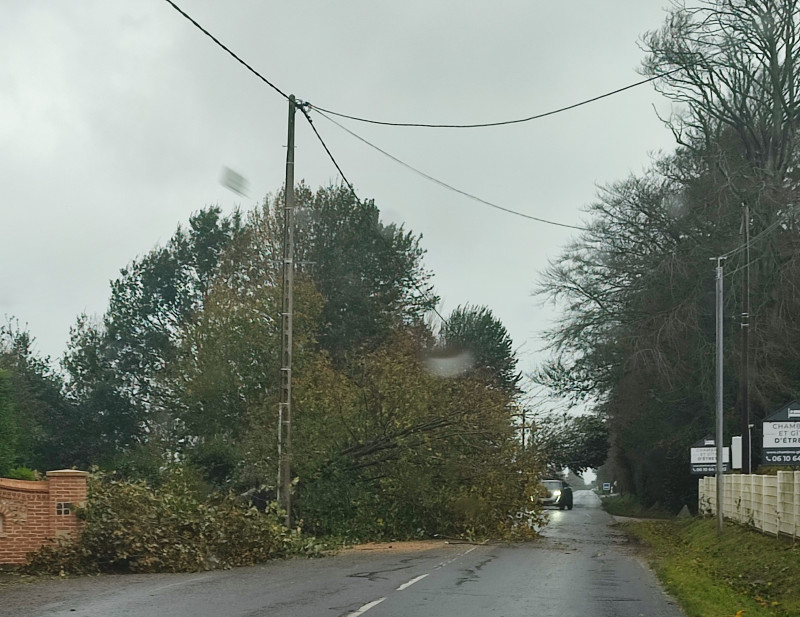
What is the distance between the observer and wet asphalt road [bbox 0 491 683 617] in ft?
41.3

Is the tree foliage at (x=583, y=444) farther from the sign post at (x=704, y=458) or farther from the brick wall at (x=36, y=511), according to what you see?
the brick wall at (x=36, y=511)

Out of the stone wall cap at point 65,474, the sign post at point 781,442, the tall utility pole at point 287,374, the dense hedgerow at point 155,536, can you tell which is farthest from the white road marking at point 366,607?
the sign post at point 781,442

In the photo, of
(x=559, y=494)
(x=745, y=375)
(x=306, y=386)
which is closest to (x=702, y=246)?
(x=745, y=375)

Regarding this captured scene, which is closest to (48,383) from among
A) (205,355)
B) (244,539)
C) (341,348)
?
(341,348)

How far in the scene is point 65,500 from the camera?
18328 millimetres

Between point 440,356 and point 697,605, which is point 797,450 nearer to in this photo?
point 697,605

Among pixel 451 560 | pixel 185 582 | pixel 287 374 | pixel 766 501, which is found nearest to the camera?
pixel 185 582

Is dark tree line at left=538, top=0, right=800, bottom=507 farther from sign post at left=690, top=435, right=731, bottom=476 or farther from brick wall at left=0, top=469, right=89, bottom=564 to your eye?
brick wall at left=0, top=469, right=89, bottom=564

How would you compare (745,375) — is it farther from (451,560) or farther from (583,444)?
(583,444)

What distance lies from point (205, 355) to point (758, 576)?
84.6ft

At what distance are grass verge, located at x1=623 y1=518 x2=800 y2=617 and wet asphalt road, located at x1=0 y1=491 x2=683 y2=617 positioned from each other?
49 cm

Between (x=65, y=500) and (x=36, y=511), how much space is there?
1.70 ft

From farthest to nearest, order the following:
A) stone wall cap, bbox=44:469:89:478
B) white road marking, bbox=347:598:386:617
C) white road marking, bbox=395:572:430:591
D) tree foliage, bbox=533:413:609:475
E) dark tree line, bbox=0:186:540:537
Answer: tree foliage, bbox=533:413:609:475
dark tree line, bbox=0:186:540:537
stone wall cap, bbox=44:469:89:478
white road marking, bbox=395:572:430:591
white road marking, bbox=347:598:386:617

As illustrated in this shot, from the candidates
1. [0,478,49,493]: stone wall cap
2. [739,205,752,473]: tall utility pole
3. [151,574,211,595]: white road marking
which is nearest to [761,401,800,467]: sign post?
[151,574,211,595]: white road marking
